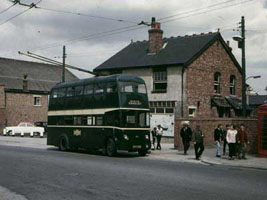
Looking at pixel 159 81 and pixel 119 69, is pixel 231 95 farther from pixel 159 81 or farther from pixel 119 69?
pixel 119 69

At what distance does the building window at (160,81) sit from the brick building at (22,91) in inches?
1033

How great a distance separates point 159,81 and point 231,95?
7.93 m

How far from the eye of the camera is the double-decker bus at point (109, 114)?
21422 millimetres

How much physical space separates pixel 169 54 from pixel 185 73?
9.29 feet

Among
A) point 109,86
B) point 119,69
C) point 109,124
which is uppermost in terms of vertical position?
point 119,69

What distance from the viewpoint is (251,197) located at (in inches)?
383

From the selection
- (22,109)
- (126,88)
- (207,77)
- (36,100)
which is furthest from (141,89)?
(36,100)

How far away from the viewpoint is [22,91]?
57344 mm

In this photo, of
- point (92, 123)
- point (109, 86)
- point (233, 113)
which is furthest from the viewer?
point (233, 113)

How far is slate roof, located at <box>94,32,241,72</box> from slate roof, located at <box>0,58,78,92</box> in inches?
854

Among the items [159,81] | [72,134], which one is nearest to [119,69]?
[159,81]

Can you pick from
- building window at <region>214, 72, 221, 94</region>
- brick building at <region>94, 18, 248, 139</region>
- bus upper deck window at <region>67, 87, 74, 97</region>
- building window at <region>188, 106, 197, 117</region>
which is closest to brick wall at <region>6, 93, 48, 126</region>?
brick building at <region>94, 18, 248, 139</region>

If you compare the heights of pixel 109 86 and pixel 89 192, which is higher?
pixel 109 86

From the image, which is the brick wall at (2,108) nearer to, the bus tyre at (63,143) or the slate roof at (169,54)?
the slate roof at (169,54)
